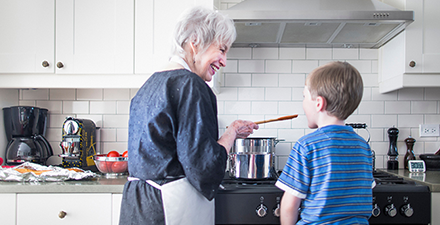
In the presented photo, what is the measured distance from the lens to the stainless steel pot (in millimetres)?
1471

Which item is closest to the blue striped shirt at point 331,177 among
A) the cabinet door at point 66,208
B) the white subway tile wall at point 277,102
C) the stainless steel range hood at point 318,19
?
the stainless steel range hood at point 318,19

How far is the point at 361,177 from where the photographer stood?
965mm

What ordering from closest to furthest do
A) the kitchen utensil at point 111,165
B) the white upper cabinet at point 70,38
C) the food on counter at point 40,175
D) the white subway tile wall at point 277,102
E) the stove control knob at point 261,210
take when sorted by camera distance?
the stove control knob at point 261,210 → the food on counter at point 40,175 → the kitchen utensil at point 111,165 → the white upper cabinet at point 70,38 → the white subway tile wall at point 277,102

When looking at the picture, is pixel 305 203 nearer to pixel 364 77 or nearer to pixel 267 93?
pixel 267 93

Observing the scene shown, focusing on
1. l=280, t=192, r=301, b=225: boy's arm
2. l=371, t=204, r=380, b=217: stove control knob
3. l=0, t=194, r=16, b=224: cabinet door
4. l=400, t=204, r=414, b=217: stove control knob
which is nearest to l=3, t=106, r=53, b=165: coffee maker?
l=0, t=194, r=16, b=224: cabinet door

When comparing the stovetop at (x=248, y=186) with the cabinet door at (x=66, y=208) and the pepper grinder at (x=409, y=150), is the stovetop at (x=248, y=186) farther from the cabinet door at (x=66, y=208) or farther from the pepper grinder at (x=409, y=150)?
the pepper grinder at (x=409, y=150)

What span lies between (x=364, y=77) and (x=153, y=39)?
55.7 inches

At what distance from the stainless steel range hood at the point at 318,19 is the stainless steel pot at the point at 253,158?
0.64 meters

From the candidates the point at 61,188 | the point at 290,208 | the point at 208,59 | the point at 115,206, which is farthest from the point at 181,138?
the point at 61,188

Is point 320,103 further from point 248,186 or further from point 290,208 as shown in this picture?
point 248,186

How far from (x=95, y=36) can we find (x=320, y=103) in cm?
133

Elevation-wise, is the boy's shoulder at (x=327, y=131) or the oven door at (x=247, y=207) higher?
the boy's shoulder at (x=327, y=131)

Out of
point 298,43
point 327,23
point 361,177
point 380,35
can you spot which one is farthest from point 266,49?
point 361,177

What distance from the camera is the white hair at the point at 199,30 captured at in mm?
1027
